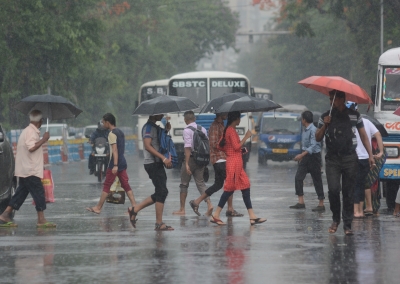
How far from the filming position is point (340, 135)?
12422 millimetres

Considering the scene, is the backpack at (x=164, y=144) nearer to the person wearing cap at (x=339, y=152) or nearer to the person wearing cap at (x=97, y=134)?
the person wearing cap at (x=339, y=152)

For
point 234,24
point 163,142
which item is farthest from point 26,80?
point 234,24

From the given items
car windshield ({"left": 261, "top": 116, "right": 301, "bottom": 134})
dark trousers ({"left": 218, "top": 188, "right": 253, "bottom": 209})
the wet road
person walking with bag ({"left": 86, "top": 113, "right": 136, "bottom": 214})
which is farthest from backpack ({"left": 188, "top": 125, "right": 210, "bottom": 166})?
car windshield ({"left": 261, "top": 116, "right": 301, "bottom": 134})

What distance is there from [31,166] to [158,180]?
172 cm

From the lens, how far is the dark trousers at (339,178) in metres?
12.4

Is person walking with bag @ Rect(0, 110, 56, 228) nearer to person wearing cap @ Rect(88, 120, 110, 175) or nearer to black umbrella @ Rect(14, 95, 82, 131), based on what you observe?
black umbrella @ Rect(14, 95, 82, 131)

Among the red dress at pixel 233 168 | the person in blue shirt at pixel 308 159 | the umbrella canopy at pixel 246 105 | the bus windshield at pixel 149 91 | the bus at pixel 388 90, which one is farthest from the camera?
the bus windshield at pixel 149 91

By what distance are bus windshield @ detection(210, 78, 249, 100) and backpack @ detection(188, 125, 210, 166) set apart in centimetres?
1725

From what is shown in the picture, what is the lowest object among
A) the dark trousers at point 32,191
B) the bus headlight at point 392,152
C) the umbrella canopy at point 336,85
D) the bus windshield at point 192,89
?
the dark trousers at point 32,191

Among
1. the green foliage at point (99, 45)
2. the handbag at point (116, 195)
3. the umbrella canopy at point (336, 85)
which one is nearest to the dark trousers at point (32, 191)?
the handbag at point (116, 195)

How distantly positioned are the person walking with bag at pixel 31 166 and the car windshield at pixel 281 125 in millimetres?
24424

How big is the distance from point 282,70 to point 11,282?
3184 inches

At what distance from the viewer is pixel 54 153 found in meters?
39.0

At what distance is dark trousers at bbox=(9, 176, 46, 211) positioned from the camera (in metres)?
13.6
